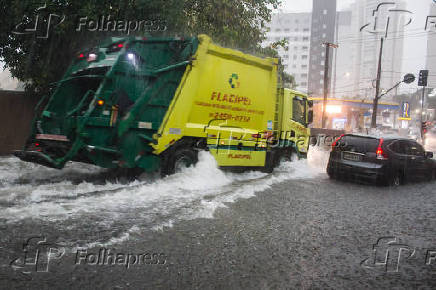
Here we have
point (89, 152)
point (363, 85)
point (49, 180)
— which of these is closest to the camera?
point (89, 152)

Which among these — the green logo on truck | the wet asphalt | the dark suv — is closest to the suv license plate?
the dark suv

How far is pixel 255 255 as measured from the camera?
3969mm

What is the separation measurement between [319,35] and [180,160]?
106 metres

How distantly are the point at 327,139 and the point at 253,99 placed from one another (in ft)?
53.9

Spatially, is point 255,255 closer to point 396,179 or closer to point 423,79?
point 396,179

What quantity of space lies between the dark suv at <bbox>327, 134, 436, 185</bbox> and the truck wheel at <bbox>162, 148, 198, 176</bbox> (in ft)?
13.9

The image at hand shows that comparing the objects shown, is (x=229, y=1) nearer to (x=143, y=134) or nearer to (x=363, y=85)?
(x=143, y=134)

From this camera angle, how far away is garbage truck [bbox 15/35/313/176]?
6770 mm

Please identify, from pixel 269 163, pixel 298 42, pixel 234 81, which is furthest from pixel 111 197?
pixel 298 42

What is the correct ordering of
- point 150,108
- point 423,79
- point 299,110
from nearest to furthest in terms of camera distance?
1. point 150,108
2. point 299,110
3. point 423,79

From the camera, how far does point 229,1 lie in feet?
41.5

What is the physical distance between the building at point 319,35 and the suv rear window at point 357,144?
9737cm

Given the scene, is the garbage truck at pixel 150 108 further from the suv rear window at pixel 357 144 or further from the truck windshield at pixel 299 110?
the suv rear window at pixel 357 144

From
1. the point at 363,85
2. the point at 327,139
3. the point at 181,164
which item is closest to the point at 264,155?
the point at 181,164
